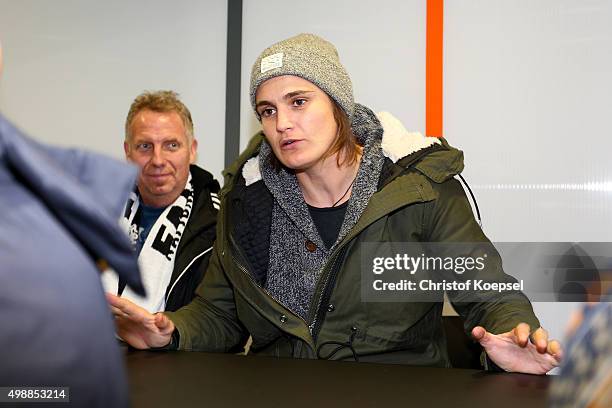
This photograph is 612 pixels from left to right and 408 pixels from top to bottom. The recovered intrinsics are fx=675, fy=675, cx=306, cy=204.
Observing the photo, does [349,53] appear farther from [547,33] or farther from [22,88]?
[22,88]

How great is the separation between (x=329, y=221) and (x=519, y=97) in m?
1.52

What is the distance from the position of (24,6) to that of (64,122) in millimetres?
611

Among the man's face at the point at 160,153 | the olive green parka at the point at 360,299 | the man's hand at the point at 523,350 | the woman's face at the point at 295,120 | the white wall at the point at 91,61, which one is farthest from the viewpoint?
the white wall at the point at 91,61

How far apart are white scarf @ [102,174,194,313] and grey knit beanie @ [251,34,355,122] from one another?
0.74 meters

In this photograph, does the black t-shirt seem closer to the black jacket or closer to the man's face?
the black jacket

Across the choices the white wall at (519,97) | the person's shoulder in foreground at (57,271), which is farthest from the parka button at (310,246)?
the white wall at (519,97)

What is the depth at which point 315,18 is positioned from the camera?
313 cm

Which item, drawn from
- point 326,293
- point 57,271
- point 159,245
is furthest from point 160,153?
point 57,271

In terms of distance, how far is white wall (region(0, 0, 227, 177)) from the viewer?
3.29 m

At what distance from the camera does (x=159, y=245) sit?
2289mm

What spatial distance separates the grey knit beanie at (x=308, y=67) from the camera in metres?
1.62

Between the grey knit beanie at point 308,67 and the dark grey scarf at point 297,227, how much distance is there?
14 centimetres

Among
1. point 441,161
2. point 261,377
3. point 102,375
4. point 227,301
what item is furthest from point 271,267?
point 102,375

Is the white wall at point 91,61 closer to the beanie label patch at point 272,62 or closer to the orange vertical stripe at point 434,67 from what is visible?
the orange vertical stripe at point 434,67
